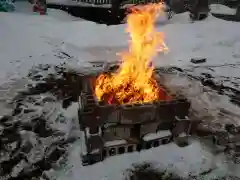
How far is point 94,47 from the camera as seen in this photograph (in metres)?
10.2

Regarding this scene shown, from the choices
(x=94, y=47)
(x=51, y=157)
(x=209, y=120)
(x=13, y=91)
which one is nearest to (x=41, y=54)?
(x=94, y=47)

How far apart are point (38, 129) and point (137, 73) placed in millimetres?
2500

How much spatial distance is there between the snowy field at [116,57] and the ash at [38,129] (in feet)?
0.59

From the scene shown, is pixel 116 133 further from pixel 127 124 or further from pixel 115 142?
pixel 127 124

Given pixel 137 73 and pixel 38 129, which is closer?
pixel 137 73

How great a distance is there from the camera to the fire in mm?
5246

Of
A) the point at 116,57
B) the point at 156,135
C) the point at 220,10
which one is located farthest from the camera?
the point at 220,10

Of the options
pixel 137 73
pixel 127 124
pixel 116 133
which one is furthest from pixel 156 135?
pixel 137 73

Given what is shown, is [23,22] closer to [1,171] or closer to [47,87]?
[47,87]

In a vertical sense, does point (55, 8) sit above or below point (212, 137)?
above

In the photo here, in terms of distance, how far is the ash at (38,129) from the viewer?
15.8ft

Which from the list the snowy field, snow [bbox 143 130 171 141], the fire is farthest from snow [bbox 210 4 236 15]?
snow [bbox 143 130 171 141]

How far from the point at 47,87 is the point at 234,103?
17.2 ft

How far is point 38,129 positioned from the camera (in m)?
5.79
